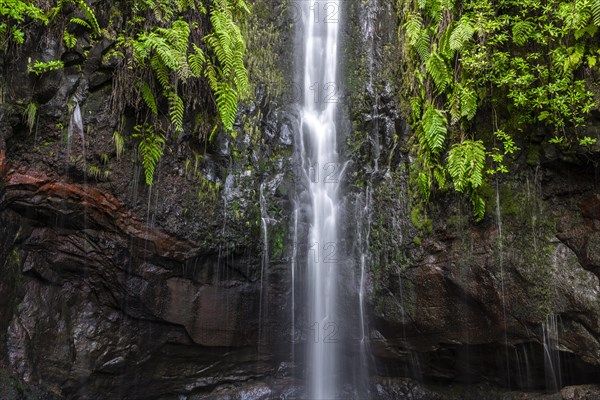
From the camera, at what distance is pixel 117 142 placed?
6148mm

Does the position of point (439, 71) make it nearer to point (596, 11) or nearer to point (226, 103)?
point (596, 11)

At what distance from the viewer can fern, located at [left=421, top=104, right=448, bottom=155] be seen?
6.11 meters

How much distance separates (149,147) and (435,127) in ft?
13.9

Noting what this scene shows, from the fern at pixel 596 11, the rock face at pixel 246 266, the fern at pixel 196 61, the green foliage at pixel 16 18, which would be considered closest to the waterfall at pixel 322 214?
the rock face at pixel 246 266

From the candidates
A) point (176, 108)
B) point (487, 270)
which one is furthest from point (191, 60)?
point (487, 270)

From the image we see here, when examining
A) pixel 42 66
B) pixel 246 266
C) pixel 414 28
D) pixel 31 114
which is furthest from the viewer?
pixel 246 266

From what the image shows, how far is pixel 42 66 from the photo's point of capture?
5.53 metres

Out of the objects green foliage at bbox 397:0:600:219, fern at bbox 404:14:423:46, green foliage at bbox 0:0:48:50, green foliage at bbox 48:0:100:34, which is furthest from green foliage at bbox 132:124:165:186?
fern at bbox 404:14:423:46

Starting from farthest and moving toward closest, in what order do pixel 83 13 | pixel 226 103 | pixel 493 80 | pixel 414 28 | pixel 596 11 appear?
pixel 414 28, pixel 226 103, pixel 493 80, pixel 83 13, pixel 596 11

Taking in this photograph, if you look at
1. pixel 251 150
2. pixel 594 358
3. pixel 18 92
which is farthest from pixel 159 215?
pixel 594 358

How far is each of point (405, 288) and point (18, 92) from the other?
626cm

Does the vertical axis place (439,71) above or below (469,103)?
above

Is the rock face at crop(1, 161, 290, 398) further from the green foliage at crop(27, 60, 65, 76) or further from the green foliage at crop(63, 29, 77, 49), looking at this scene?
the green foliage at crop(63, 29, 77, 49)

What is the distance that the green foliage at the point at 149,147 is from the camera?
606cm
